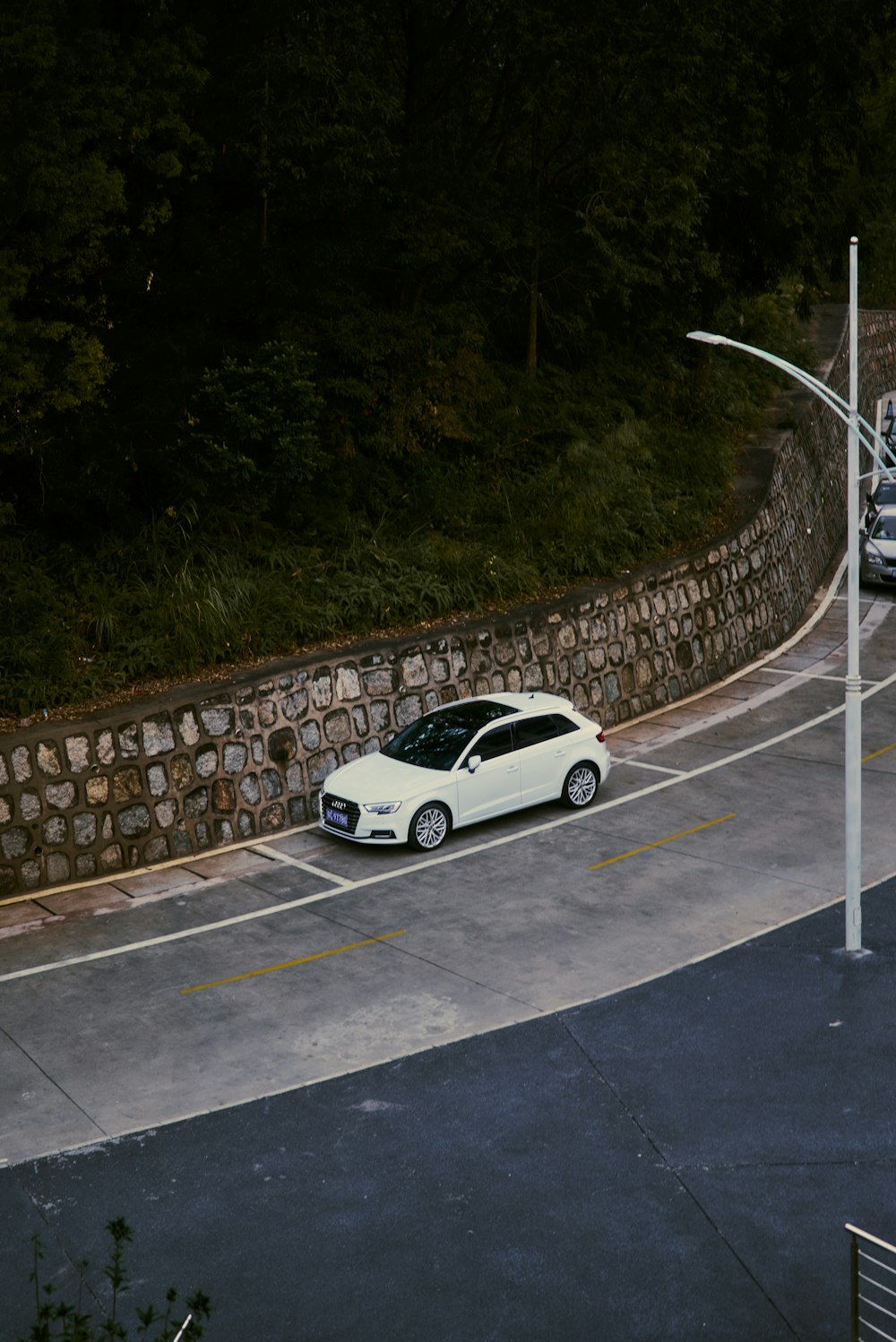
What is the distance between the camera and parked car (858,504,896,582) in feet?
98.5

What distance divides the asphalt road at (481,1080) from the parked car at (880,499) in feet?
45.0

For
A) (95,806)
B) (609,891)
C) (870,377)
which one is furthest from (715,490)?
(870,377)

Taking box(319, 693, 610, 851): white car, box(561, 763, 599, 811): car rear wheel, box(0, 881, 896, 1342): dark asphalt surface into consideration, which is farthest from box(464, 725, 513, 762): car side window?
box(0, 881, 896, 1342): dark asphalt surface

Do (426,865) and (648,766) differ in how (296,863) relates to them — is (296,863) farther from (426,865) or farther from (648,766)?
(648,766)

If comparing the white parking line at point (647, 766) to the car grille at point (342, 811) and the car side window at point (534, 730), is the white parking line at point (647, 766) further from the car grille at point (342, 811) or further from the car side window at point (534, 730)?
the car grille at point (342, 811)

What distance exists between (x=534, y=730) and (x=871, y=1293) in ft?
34.6

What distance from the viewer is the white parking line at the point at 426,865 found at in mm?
14688

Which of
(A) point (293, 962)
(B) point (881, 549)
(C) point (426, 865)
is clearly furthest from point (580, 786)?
(B) point (881, 549)

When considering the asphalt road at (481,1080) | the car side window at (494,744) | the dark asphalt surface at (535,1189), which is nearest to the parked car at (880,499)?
the asphalt road at (481,1080)

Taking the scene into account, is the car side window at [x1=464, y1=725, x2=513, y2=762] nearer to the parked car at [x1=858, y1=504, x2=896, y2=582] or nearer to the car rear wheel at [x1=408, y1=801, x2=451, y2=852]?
the car rear wheel at [x1=408, y1=801, x2=451, y2=852]

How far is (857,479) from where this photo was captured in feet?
45.3

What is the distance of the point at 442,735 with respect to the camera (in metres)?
18.2

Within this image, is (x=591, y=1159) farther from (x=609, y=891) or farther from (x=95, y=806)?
(x=95, y=806)

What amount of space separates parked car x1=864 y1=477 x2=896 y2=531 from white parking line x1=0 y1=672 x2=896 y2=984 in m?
9.53
